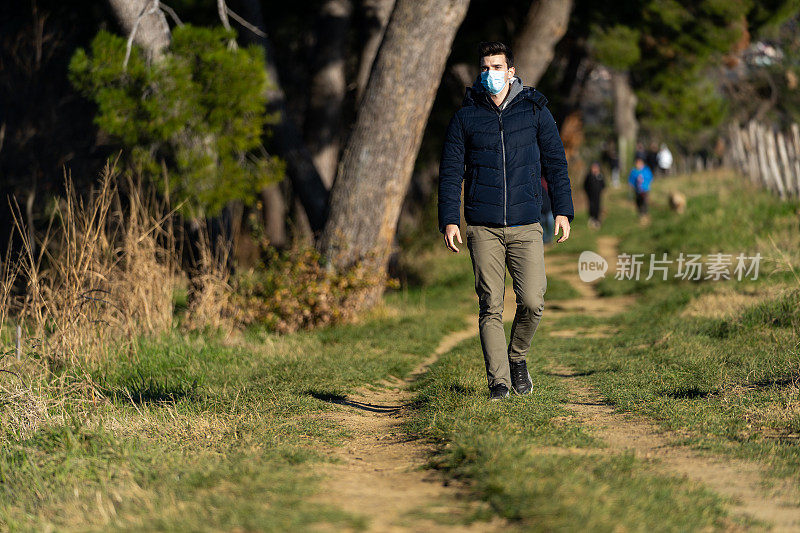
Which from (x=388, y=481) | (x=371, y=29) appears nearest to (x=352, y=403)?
(x=388, y=481)

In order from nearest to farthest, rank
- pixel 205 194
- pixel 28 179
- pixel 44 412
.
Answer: pixel 44 412, pixel 205 194, pixel 28 179

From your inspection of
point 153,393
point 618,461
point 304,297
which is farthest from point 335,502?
point 304,297

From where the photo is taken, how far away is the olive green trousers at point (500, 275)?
566 cm

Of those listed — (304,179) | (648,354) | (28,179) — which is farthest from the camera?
(28,179)

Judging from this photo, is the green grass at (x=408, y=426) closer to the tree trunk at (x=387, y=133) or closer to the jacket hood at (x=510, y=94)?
the tree trunk at (x=387, y=133)

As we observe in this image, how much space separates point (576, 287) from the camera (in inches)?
535

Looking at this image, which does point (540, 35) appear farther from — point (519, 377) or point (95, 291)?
point (519, 377)

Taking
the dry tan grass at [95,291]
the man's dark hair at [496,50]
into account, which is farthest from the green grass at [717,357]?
the dry tan grass at [95,291]

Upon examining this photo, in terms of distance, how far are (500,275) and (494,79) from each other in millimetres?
1244

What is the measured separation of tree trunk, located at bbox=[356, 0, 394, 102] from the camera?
46.4ft

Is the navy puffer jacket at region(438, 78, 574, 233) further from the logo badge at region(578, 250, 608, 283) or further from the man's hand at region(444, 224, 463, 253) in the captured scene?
the logo badge at region(578, 250, 608, 283)

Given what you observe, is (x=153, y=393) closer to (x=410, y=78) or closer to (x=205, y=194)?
(x=205, y=194)

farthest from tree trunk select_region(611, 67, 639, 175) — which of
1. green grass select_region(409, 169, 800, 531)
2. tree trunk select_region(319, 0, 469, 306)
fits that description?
tree trunk select_region(319, 0, 469, 306)

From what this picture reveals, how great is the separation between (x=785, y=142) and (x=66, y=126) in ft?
46.5
